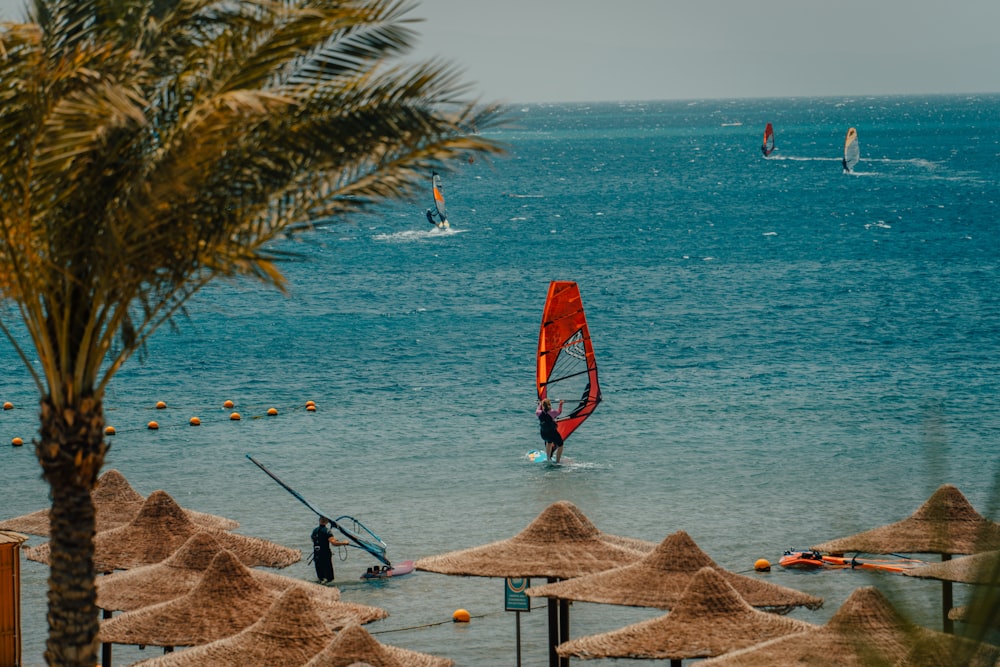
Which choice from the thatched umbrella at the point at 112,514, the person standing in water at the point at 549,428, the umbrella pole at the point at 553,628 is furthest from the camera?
the person standing in water at the point at 549,428

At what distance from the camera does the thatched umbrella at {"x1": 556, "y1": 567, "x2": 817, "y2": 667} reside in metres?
14.2

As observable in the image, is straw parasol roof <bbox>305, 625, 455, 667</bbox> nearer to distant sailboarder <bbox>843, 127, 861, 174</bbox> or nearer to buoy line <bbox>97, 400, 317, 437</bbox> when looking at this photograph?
buoy line <bbox>97, 400, 317, 437</bbox>

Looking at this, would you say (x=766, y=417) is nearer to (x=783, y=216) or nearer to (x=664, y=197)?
(x=783, y=216)

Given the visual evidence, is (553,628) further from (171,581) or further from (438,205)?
(438,205)

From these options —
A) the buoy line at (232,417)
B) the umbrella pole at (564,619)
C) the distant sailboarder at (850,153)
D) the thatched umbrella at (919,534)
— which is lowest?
the buoy line at (232,417)

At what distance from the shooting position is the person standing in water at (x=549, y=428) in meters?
33.9

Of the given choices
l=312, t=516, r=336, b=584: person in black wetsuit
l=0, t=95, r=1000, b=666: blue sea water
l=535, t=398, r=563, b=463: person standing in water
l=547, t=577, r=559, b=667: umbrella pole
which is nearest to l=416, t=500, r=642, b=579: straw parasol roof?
l=547, t=577, r=559, b=667: umbrella pole

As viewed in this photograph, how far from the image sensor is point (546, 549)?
58.5ft

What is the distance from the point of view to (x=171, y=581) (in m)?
16.9

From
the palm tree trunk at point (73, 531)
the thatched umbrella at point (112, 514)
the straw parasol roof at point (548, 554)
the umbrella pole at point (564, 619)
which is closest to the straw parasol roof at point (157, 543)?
the thatched umbrella at point (112, 514)

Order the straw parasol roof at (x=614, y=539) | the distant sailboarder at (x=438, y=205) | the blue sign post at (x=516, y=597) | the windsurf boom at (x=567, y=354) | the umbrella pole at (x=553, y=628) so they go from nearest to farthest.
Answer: the blue sign post at (x=516, y=597)
the umbrella pole at (x=553, y=628)
the straw parasol roof at (x=614, y=539)
the windsurf boom at (x=567, y=354)
the distant sailboarder at (x=438, y=205)

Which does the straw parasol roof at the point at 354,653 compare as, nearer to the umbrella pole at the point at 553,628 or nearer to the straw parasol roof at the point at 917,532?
the umbrella pole at the point at 553,628

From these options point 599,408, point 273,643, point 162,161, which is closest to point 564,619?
point 273,643

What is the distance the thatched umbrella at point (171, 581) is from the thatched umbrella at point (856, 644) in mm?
5614
